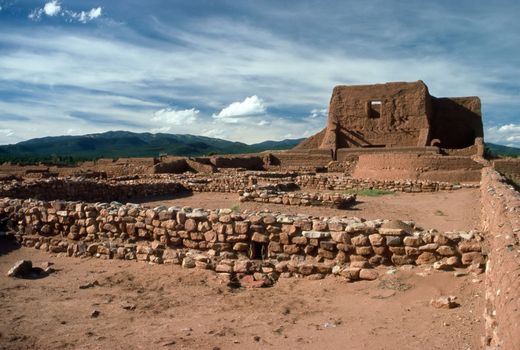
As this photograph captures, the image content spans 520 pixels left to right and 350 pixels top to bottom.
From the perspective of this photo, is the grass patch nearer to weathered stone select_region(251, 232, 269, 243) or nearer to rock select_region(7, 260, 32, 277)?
weathered stone select_region(251, 232, 269, 243)

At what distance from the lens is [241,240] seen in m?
6.44

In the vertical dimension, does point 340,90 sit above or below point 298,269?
above

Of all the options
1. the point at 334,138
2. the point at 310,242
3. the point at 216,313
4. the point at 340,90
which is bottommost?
the point at 216,313

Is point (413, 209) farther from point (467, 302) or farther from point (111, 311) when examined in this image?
point (111, 311)

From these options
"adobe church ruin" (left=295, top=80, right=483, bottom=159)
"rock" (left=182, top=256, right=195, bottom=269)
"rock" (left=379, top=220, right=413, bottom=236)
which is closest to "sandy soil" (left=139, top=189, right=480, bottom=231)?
"rock" (left=379, top=220, right=413, bottom=236)

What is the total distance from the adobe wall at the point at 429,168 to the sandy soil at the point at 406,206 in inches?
81.4

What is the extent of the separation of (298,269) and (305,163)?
2520cm

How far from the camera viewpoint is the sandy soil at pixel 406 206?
424 inches

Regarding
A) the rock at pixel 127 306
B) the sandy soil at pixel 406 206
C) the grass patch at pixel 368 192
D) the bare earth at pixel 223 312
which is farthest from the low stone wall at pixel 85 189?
the rock at pixel 127 306

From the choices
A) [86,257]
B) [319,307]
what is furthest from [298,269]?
[86,257]

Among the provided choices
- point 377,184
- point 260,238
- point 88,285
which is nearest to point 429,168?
point 377,184

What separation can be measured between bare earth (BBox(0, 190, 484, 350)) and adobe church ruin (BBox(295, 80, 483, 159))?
87.6 ft

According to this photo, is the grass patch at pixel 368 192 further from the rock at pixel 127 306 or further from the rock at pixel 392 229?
the rock at pixel 127 306

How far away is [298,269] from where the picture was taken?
589 centimetres
